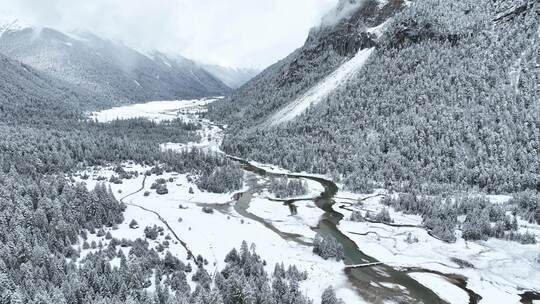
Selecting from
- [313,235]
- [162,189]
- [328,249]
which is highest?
[162,189]

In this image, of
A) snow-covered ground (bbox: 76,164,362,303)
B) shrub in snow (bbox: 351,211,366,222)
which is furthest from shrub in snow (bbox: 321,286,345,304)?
shrub in snow (bbox: 351,211,366,222)

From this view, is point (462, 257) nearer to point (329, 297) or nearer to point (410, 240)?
point (410, 240)

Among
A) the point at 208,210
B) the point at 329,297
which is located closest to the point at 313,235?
the point at 329,297

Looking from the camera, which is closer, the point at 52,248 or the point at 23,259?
the point at 23,259

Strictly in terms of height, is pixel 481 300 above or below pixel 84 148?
below

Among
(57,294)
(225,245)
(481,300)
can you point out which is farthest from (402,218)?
(57,294)

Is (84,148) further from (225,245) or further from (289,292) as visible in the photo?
(289,292)

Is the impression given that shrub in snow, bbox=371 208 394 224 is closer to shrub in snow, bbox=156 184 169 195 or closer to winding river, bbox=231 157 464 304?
winding river, bbox=231 157 464 304
